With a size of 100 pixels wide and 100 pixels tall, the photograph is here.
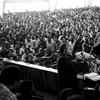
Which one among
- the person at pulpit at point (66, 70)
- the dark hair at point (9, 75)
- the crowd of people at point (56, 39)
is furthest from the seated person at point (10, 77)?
the person at pulpit at point (66, 70)

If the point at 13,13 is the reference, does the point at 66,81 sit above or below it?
below

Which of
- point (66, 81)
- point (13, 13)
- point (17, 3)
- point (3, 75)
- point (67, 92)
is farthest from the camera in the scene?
point (17, 3)

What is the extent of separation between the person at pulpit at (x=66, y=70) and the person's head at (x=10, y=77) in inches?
72.8

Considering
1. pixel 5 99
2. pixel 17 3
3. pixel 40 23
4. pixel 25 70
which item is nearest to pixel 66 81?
pixel 25 70

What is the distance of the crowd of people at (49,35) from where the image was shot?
361 inches

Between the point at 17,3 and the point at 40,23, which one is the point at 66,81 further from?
the point at 17,3

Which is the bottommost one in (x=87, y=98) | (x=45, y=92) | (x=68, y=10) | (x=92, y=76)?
(x=45, y=92)

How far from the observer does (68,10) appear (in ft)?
65.6

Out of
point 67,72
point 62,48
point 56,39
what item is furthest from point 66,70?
point 56,39

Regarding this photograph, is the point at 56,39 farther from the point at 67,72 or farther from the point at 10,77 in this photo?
the point at 10,77

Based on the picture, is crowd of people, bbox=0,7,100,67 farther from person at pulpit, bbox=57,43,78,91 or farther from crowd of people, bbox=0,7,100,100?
person at pulpit, bbox=57,43,78,91

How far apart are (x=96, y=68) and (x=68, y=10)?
1434 cm

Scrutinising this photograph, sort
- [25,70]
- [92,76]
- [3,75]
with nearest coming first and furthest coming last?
[3,75], [92,76], [25,70]

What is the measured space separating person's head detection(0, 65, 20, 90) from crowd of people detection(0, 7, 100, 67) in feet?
15.9
